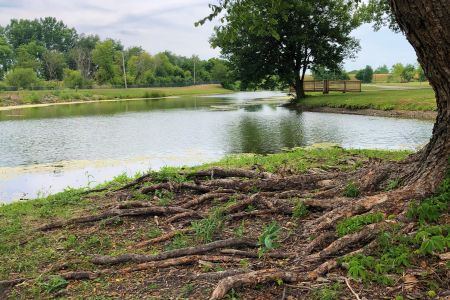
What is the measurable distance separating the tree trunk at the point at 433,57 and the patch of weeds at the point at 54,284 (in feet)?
13.6

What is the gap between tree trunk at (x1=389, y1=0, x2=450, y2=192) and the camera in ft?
15.1

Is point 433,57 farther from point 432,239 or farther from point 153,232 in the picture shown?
point 153,232

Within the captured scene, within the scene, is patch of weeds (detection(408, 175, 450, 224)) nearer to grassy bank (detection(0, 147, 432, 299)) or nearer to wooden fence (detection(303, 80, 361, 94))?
grassy bank (detection(0, 147, 432, 299))

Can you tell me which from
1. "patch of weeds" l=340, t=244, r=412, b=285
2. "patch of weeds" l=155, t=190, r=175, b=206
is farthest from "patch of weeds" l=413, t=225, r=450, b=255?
"patch of weeds" l=155, t=190, r=175, b=206

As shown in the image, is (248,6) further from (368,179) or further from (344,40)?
(344,40)

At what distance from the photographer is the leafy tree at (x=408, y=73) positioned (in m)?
81.6

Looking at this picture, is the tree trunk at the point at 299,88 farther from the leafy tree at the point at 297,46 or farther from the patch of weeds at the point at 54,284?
the patch of weeds at the point at 54,284

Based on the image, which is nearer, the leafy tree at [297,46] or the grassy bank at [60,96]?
the leafy tree at [297,46]

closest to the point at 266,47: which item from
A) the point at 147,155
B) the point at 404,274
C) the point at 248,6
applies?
the point at 147,155

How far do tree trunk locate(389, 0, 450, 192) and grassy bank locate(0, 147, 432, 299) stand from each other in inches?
50.2

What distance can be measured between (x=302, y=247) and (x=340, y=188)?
184 centimetres

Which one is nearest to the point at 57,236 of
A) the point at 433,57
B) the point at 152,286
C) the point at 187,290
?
the point at 152,286

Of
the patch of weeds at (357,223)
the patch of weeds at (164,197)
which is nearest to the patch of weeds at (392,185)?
the patch of weeds at (357,223)

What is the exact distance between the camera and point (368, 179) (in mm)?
6191
